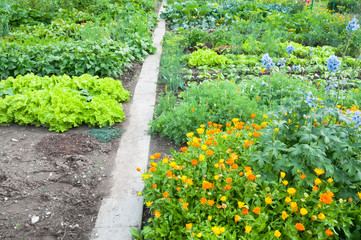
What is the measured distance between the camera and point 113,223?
3061mm

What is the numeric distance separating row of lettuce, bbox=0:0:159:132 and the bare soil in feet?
0.97

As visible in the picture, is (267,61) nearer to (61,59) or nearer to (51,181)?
(51,181)

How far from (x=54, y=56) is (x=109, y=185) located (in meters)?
3.59

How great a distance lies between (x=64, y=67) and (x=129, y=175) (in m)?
3.27

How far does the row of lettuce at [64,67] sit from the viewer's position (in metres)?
4.70

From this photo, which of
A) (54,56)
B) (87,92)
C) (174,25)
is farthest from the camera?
(174,25)

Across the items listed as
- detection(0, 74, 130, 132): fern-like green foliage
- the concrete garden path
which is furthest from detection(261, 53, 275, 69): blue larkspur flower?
detection(0, 74, 130, 132): fern-like green foliage

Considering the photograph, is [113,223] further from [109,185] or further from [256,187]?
[256,187]

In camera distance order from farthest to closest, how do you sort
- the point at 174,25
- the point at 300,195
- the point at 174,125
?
the point at 174,25 < the point at 174,125 < the point at 300,195

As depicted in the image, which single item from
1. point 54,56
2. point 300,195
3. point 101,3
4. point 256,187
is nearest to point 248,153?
point 256,187

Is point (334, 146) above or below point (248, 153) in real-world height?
above

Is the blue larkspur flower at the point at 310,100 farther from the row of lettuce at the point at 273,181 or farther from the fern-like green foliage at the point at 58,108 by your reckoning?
the fern-like green foliage at the point at 58,108

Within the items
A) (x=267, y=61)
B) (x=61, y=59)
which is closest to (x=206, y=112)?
(x=267, y=61)

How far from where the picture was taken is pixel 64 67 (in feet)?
19.4
